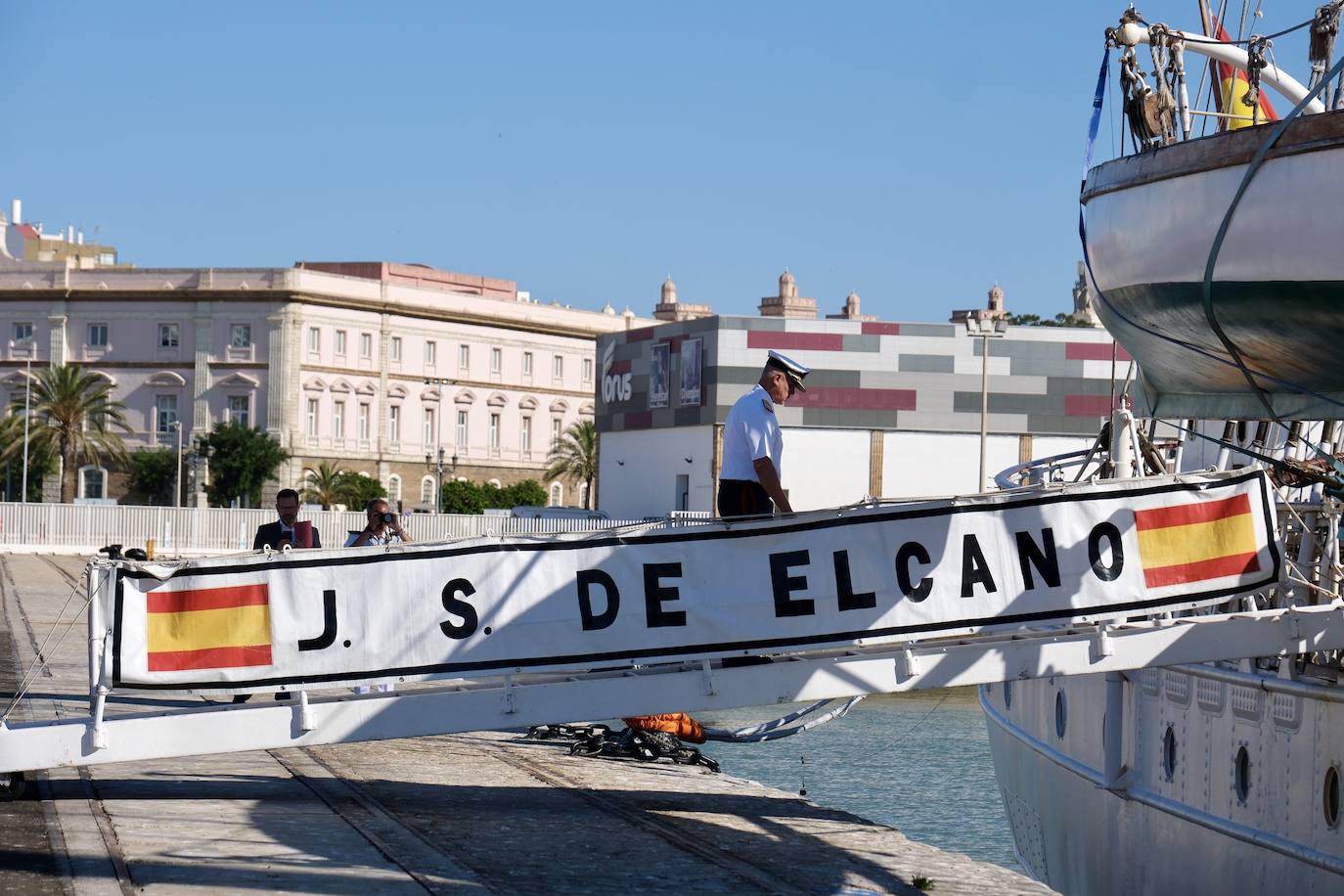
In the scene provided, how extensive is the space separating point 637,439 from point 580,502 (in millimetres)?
30243

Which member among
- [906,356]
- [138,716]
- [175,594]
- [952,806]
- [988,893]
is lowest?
[952,806]

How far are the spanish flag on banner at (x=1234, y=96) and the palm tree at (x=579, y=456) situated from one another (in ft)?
269

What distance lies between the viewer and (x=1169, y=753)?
12445 millimetres

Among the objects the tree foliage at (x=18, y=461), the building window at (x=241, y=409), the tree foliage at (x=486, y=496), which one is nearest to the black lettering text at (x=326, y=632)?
the tree foliage at (x=18, y=461)

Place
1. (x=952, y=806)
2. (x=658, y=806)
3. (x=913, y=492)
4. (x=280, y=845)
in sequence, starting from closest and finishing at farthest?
(x=280, y=845)
(x=658, y=806)
(x=952, y=806)
(x=913, y=492)

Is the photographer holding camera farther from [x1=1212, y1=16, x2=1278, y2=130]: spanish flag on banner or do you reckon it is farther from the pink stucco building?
the pink stucco building

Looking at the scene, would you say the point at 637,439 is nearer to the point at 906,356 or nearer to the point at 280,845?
the point at 906,356

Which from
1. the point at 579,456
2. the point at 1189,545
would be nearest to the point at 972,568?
the point at 1189,545

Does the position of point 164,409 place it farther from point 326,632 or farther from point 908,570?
point 908,570

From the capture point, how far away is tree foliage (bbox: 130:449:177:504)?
95.8 m

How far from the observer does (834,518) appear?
9477mm

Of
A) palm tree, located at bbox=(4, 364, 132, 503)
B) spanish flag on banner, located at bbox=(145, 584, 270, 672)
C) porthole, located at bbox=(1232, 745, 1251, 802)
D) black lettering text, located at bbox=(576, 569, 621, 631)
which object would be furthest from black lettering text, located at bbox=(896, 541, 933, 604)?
palm tree, located at bbox=(4, 364, 132, 503)

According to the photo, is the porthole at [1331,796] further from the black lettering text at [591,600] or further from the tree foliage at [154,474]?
the tree foliage at [154,474]

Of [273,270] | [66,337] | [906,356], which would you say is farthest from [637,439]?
[66,337]
